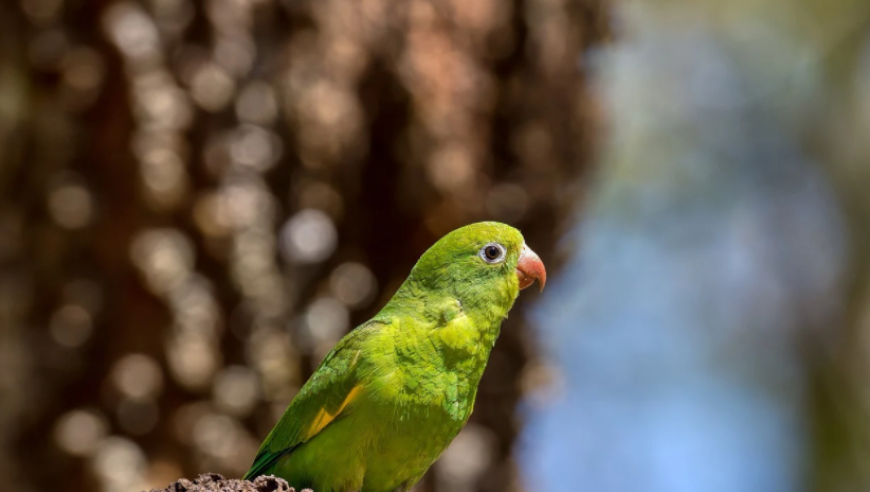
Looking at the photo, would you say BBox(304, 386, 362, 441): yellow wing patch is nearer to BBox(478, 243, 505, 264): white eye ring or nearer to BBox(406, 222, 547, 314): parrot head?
BBox(406, 222, 547, 314): parrot head

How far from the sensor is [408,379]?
3.60m

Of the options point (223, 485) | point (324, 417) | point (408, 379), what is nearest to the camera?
point (223, 485)

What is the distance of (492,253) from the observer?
396 cm

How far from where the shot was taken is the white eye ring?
3948 mm

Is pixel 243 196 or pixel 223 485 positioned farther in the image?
pixel 243 196

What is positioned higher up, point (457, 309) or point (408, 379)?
point (457, 309)

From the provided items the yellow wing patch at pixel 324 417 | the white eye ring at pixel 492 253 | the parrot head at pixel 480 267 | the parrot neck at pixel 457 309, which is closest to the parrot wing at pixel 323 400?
the yellow wing patch at pixel 324 417

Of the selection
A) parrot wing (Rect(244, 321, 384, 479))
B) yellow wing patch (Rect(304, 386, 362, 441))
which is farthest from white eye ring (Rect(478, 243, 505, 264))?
yellow wing patch (Rect(304, 386, 362, 441))

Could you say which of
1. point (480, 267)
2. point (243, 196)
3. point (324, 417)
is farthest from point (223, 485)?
point (243, 196)

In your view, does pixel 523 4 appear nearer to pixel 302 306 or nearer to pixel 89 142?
pixel 302 306

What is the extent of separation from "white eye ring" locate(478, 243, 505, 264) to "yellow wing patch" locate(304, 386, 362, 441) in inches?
29.7

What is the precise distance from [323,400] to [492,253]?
0.91 meters

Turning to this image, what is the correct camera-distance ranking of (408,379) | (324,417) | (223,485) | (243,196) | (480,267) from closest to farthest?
(223,485) < (408,379) < (324,417) < (480,267) < (243,196)

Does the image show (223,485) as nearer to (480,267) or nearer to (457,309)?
(457,309)
